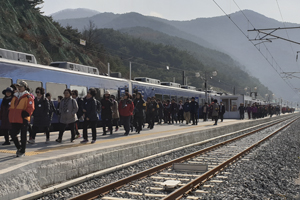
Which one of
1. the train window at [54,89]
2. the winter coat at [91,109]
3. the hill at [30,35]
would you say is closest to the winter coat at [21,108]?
the winter coat at [91,109]

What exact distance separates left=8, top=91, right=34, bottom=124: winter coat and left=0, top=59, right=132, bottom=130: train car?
5896 mm

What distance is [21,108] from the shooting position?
333 inches

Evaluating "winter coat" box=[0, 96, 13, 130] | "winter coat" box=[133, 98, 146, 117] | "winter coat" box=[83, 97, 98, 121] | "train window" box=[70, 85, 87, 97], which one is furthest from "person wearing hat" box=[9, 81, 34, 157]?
"train window" box=[70, 85, 87, 97]

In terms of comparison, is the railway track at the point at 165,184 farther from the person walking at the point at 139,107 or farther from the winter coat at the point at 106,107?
the person walking at the point at 139,107

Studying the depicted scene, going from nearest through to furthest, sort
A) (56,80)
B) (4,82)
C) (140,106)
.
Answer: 1. (4,82)
2. (140,106)
3. (56,80)

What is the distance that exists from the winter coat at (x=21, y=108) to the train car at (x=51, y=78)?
590 cm

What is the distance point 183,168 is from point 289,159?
4.76 metres

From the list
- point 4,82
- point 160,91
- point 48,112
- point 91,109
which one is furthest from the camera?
point 160,91

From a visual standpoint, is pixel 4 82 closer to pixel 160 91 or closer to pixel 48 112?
pixel 48 112

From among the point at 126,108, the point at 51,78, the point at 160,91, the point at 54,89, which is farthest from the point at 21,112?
the point at 160,91

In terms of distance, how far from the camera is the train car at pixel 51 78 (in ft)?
46.9

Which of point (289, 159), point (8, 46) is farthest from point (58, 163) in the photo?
point (8, 46)

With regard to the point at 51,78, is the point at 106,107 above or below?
below

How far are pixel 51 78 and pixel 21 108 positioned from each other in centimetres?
841
